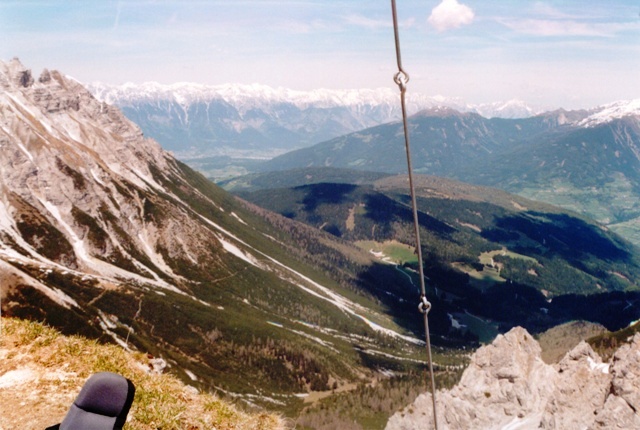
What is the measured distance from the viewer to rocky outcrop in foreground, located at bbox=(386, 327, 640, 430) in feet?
447

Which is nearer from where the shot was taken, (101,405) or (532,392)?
(101,405)

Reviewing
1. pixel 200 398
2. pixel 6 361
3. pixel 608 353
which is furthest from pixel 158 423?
pixel 608 353

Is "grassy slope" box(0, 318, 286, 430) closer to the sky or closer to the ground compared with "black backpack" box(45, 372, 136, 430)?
closer to the ground

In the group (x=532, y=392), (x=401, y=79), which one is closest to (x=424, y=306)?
(x=401, y=79)

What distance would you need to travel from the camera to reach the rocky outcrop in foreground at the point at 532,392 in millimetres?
136125

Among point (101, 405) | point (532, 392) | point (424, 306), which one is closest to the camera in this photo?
point (101, 405)

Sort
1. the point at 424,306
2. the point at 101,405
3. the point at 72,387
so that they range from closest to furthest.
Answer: the point at 101,405 < the point at 72,387 < the point at 424,306

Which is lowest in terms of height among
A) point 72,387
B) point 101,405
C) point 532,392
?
point 532,392

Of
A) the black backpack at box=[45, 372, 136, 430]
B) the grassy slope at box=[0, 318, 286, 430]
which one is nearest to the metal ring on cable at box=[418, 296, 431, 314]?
the grassy slope at box=[0, 318, 286, 430]

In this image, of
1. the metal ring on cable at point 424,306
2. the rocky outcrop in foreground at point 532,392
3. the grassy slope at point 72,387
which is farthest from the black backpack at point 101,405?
the rocky outcrop in foreground at point 532,392

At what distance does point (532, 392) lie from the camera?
555 feet

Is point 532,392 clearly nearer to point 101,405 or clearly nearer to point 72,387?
point 72,387

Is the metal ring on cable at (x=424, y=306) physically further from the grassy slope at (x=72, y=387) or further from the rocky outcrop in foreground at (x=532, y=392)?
the rocky outcrop in foreground at (x=532, y=392)

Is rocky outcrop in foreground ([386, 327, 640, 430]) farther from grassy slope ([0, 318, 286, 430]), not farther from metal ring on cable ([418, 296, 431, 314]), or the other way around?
grassy slope ([0, 318, 286, 430])
